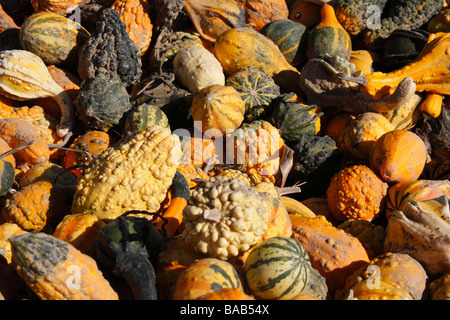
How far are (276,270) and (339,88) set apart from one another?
2.50 meters

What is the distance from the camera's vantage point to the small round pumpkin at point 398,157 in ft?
11.5

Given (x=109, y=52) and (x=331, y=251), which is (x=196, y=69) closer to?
(x=109, y=52)

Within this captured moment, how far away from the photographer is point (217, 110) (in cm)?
377

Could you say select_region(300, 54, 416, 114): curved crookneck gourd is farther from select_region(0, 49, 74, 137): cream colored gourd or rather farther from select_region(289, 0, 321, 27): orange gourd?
select_region(0, 49, 74, 137): cream colored gourd

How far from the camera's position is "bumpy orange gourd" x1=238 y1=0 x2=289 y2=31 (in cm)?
504

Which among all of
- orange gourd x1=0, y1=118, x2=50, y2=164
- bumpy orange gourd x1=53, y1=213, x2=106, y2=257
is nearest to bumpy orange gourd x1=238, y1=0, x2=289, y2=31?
orange gourd x1=0, y1=118, x2=50, y2=164

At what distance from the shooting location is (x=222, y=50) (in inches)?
178

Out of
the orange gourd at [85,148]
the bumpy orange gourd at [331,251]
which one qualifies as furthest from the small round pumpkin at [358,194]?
the orange gourd at [85,148]

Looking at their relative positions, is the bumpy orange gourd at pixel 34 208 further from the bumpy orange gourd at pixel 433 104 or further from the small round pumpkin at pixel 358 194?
the bumpy orange gourd at pixel 433 104

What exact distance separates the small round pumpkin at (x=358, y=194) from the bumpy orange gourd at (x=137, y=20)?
236 centimetres

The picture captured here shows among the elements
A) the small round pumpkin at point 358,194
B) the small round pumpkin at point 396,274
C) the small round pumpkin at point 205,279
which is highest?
the small round pumpkin at point 205,279

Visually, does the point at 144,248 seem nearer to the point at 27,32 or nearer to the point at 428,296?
the point at 428,296

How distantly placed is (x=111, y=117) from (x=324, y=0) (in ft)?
9.13

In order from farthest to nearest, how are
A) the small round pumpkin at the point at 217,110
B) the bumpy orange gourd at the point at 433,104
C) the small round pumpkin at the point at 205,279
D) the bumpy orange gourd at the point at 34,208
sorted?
the bumpy orange gourd at the point at 433,104 → the small round pumpkin at the point at 217,110 → the bumpy orange gourd at the point at 34,208 → the small round pumpkin at the point at 205,279
